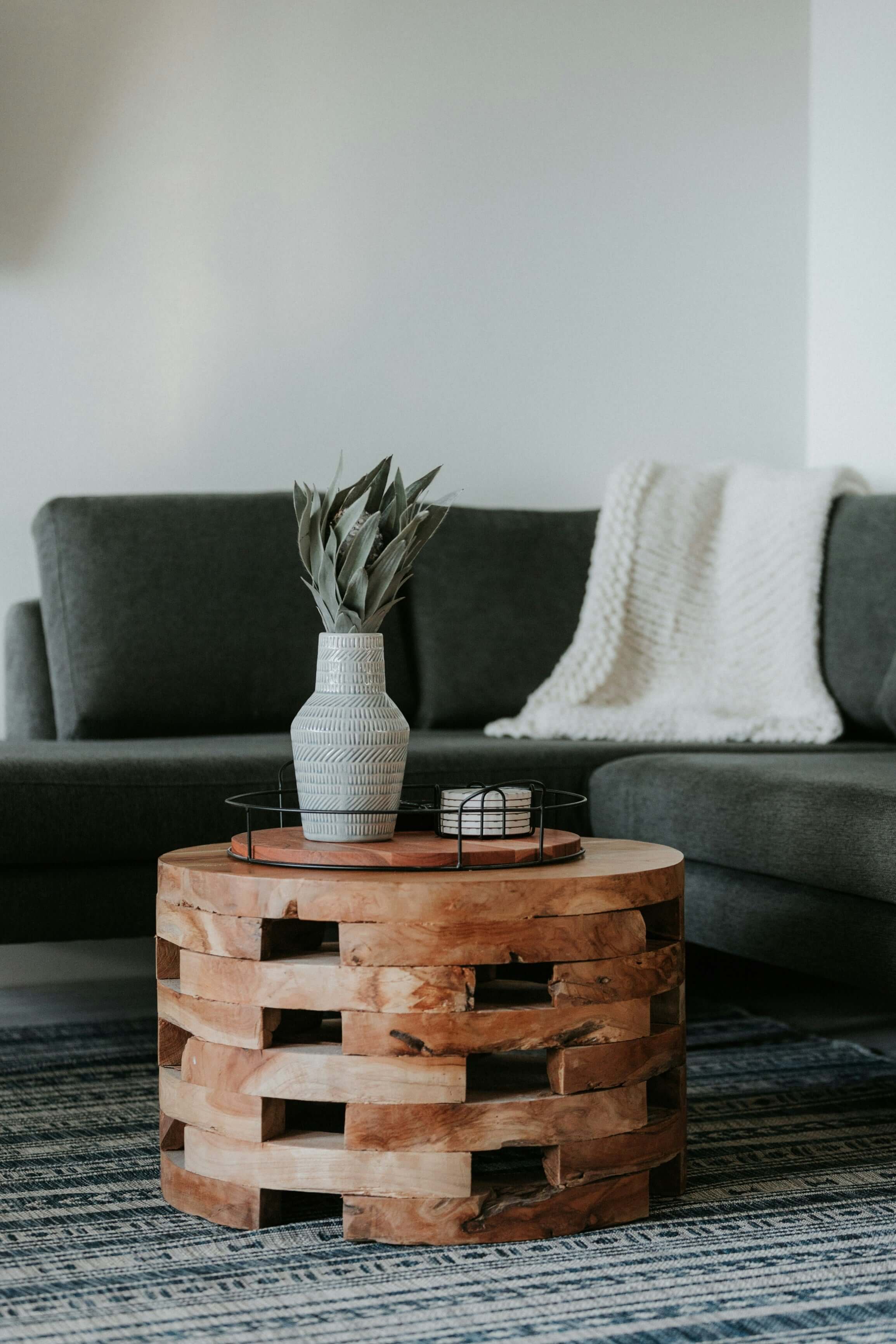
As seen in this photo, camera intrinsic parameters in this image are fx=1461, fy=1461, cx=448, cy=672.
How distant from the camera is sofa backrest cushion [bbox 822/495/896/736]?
271 centimetres

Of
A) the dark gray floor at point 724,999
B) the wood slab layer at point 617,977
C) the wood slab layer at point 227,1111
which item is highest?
the wood slab layer at point 617,977

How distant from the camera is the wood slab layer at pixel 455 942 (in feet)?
4.49

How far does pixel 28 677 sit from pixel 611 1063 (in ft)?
5.59

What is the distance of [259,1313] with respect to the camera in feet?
4.17

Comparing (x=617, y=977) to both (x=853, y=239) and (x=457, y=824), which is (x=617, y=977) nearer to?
(x=457, y=824)

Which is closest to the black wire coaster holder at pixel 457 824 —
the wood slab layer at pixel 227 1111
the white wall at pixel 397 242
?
the wood slab layer at pixel 227 1111

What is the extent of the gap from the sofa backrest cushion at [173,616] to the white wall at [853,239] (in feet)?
4.48

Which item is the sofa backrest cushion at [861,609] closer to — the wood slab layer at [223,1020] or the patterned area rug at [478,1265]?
the patterned area rug at [478,1265]

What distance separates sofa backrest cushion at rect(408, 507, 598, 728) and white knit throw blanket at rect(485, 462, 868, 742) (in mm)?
57

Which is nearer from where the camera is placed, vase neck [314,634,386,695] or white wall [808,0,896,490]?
vase neck [314,634,386,695]

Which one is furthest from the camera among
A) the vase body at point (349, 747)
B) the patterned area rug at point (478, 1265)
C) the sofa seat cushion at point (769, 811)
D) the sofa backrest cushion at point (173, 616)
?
the sofa backrest cushion at point (173, 616)

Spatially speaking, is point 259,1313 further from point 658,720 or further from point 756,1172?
point 658,720

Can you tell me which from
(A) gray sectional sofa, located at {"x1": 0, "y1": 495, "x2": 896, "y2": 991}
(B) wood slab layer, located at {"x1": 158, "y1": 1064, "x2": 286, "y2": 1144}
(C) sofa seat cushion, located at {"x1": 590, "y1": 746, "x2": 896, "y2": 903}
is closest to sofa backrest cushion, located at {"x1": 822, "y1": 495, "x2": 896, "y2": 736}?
(A) gray sectional sofa, located at {"x1": 0, "y1": 495, "x2": 896, "y2": 991}

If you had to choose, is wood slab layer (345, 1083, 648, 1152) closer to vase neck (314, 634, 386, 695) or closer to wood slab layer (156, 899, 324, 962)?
wood slab layer (156, 899, 324, 962)
